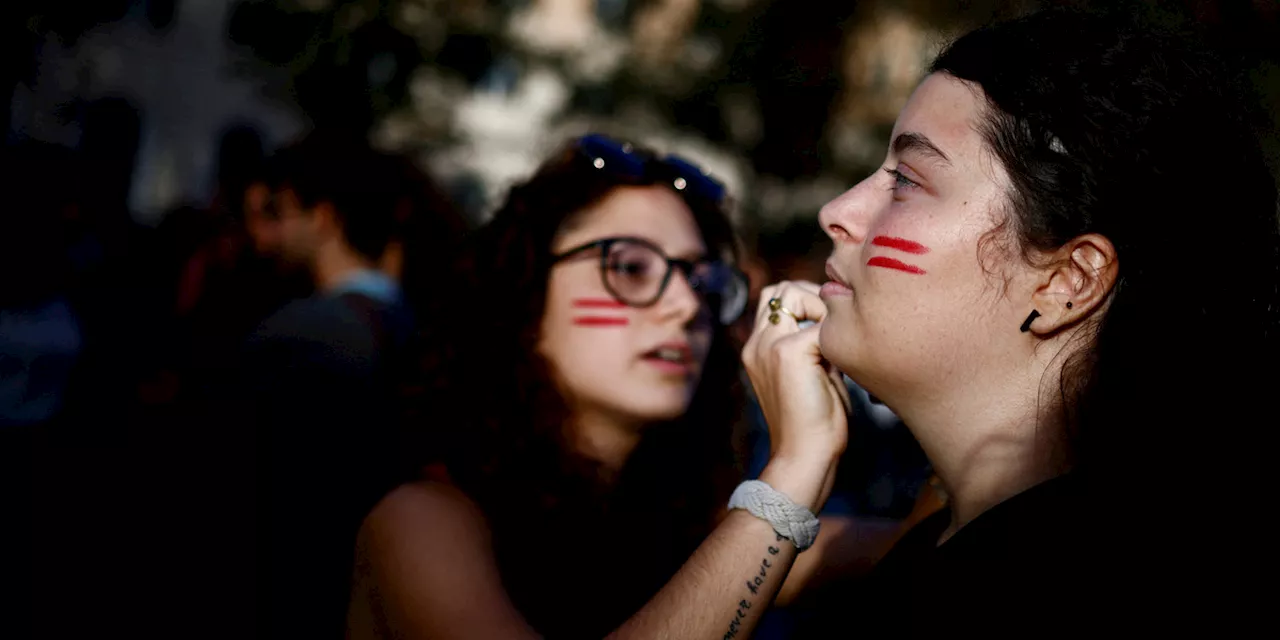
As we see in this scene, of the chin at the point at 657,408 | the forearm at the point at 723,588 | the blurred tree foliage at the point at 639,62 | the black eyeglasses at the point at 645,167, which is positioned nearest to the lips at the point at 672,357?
the chin at the point at 657,408

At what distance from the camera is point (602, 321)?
2539 millimetres

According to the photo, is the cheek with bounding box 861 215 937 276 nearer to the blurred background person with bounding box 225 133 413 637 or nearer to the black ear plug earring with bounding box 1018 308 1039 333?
the black ear plug earring with bounding box 1018 308 1039 333

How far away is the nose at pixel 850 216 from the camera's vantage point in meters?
1.87

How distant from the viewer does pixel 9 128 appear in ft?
15.1

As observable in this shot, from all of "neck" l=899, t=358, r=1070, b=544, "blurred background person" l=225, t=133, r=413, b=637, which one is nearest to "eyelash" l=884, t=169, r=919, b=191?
"neck" l=899, t=358, r=1070, b=544

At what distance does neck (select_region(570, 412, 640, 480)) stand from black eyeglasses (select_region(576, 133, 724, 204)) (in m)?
0.76

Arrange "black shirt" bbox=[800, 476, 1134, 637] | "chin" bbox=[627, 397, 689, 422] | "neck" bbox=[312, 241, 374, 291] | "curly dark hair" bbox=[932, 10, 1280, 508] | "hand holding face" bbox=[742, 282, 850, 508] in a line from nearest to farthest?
"black shirt" bbox=[800, 476, 1134, 637] < "curly dark hair" bbox=[932, 10, 1280, 508] < "hand holding face" bbox=[742, 282, 850, 508] < "chin" bbox=[627, 397, 689, 422] < "neck" bbox=[312, 241, 374, 291]

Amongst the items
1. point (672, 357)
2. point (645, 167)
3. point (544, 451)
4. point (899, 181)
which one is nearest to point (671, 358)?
point (672, 357)

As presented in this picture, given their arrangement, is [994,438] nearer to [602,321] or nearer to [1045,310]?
[1045,310]

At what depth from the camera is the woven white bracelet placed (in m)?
1.75

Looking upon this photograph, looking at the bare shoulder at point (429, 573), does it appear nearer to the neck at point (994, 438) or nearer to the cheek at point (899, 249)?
the neck at point (994, 438)

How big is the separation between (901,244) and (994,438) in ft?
1.38

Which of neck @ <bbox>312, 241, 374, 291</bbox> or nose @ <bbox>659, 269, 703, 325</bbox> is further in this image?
neck @ <bbox>312, 241, 374, 291</bbox>

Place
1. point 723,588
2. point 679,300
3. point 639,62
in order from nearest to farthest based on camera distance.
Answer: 1. point 723,588
2. point 679,300
3. point 639,62
